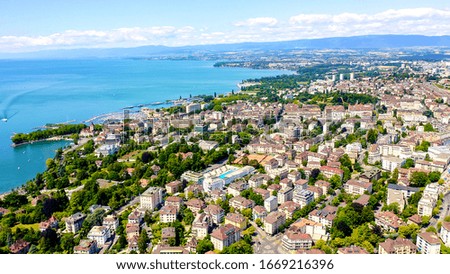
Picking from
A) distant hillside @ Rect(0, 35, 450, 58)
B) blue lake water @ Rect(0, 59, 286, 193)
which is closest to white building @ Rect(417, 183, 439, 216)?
blue lake water @ Rect(0, 59, 286, 193)

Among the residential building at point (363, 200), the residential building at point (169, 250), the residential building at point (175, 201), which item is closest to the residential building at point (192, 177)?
the residential building at point (175, 201)

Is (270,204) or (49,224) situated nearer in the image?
(49,224)

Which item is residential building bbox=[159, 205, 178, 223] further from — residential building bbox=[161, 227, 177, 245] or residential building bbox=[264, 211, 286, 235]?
residential building bbox=[264, 211, 286, 235]

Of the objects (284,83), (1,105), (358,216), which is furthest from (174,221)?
(284,83)

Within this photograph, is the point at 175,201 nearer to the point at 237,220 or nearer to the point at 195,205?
the point at 195,205

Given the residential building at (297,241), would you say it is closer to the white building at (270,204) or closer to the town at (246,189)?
the town at (246,189)

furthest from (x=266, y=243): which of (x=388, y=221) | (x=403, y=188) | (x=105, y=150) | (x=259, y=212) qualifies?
(x=105, y=150)
